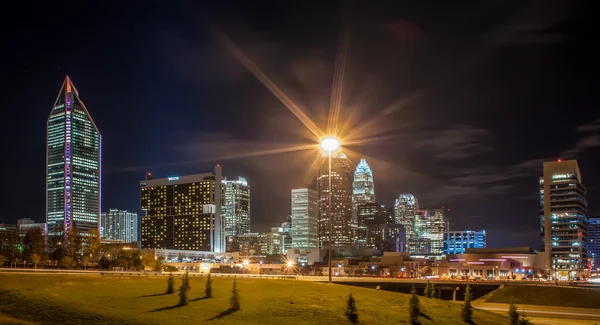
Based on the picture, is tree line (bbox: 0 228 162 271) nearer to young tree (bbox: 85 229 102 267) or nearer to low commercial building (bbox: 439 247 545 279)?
young tree (bbox: 85 229 102 267)

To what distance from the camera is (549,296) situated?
73812 mm

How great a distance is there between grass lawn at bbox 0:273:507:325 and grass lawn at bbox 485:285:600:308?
29.8m

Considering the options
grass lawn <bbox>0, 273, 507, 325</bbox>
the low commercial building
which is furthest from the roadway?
the low commercial building

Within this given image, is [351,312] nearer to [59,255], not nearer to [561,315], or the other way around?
[561,315]

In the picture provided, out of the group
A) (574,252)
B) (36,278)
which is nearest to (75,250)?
(36,278)

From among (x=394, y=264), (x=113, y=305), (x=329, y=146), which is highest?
(x=329, y=146)

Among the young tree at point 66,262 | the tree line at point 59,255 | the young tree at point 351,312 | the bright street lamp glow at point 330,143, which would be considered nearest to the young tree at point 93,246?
the tree line at point 59,255

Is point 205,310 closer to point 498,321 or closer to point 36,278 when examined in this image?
point 36,278

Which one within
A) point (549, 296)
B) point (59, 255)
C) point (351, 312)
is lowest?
point (549, 296)

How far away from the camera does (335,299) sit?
4284cm

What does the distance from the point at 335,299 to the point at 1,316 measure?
23706 mm

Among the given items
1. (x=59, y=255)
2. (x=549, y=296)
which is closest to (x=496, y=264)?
(x=549, y=296)

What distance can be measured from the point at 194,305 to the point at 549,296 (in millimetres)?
55949

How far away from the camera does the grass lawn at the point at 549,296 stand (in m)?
68.8
